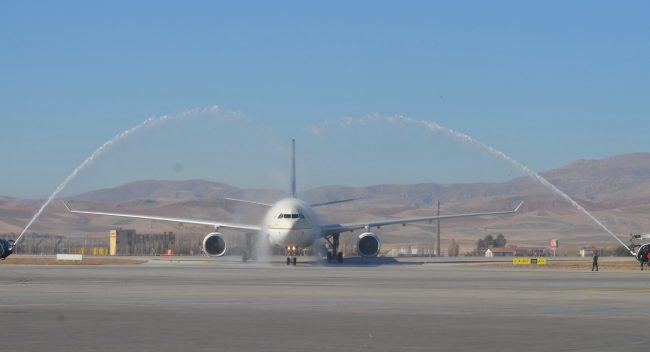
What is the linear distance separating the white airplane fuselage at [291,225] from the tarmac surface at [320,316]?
2782cm

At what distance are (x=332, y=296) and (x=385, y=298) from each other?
6.43ft

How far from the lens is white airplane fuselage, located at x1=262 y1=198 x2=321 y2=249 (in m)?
75.6

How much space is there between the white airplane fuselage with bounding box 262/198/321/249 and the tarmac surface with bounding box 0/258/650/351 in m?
27.8

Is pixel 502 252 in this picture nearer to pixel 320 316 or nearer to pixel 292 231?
pixel 292 231

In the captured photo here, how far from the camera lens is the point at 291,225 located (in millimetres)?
75312

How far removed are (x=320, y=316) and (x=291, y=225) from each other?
46.6m

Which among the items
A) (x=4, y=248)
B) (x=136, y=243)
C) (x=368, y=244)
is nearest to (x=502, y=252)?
(x=136, y=243)

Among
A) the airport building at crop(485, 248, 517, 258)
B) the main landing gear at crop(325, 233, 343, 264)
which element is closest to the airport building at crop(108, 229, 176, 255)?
the airport building at crop(485, 248, 517, 258)

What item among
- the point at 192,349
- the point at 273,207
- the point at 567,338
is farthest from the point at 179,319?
the point at 273,207

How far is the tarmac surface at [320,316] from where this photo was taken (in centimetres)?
2227

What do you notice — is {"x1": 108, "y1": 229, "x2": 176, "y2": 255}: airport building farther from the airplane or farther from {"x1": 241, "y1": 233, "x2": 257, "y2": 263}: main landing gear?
the airplane

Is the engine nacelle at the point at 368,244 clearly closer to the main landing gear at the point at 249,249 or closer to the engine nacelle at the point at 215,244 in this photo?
the main landing gear at the point at 249,249

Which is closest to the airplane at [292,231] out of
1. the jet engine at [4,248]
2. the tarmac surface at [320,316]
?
the jet engine at [4,248]

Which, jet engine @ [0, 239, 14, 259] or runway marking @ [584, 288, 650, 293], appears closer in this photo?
runway marking @ [584, 288, 650, 293]
